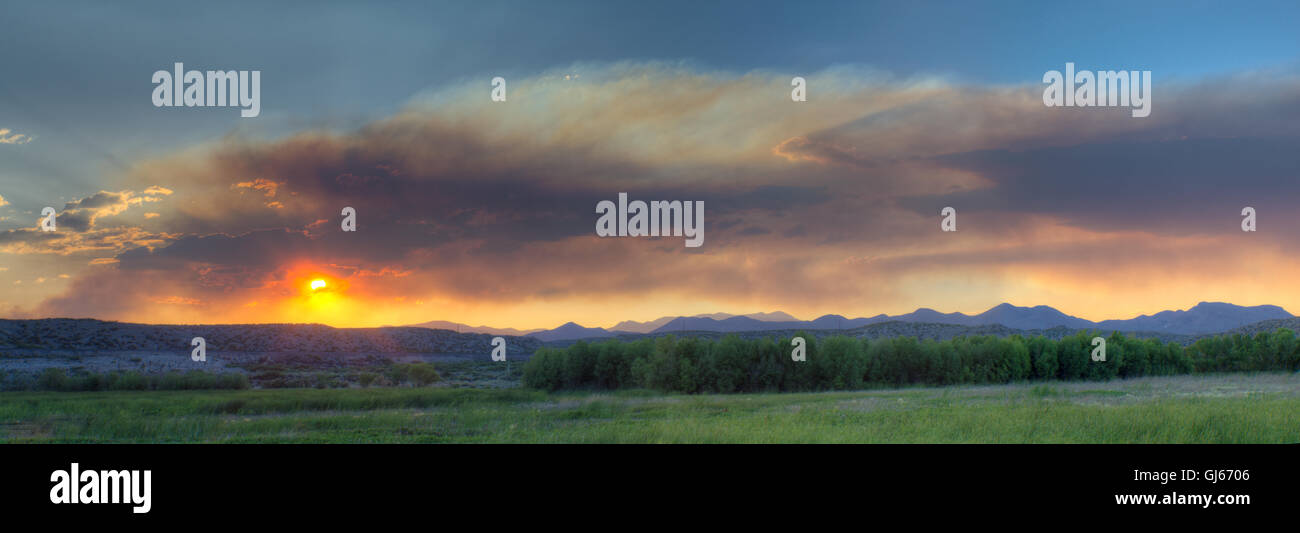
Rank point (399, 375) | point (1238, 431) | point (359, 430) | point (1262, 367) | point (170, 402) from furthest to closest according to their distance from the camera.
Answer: point (1262, 367) → point (399, 375) → point (170, 402) → point (359, 430) → point (1238, 431)

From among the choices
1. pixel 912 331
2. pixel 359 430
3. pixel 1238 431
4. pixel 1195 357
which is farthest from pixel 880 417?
pixel 912 331

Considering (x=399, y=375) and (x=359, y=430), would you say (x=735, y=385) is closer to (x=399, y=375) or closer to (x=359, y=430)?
(x=399, y=375)

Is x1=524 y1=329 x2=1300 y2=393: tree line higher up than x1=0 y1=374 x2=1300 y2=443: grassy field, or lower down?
lower down

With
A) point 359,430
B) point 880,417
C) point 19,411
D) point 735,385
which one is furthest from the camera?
point 735,385

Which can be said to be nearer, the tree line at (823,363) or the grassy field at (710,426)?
the grassy field at (710,426)

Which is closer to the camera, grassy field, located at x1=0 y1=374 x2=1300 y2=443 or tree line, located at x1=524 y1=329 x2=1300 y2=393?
grassy field, located at x1=0 y1=374 x2=1300 y2=443

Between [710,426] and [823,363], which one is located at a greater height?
[710,426]

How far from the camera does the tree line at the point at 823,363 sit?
228ft

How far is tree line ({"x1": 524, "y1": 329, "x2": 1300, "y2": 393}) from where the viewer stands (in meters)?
69.5

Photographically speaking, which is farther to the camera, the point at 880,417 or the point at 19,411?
the point at 19,411

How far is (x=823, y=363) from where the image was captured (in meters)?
72.7

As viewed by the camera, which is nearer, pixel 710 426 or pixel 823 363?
pixel 710 426
